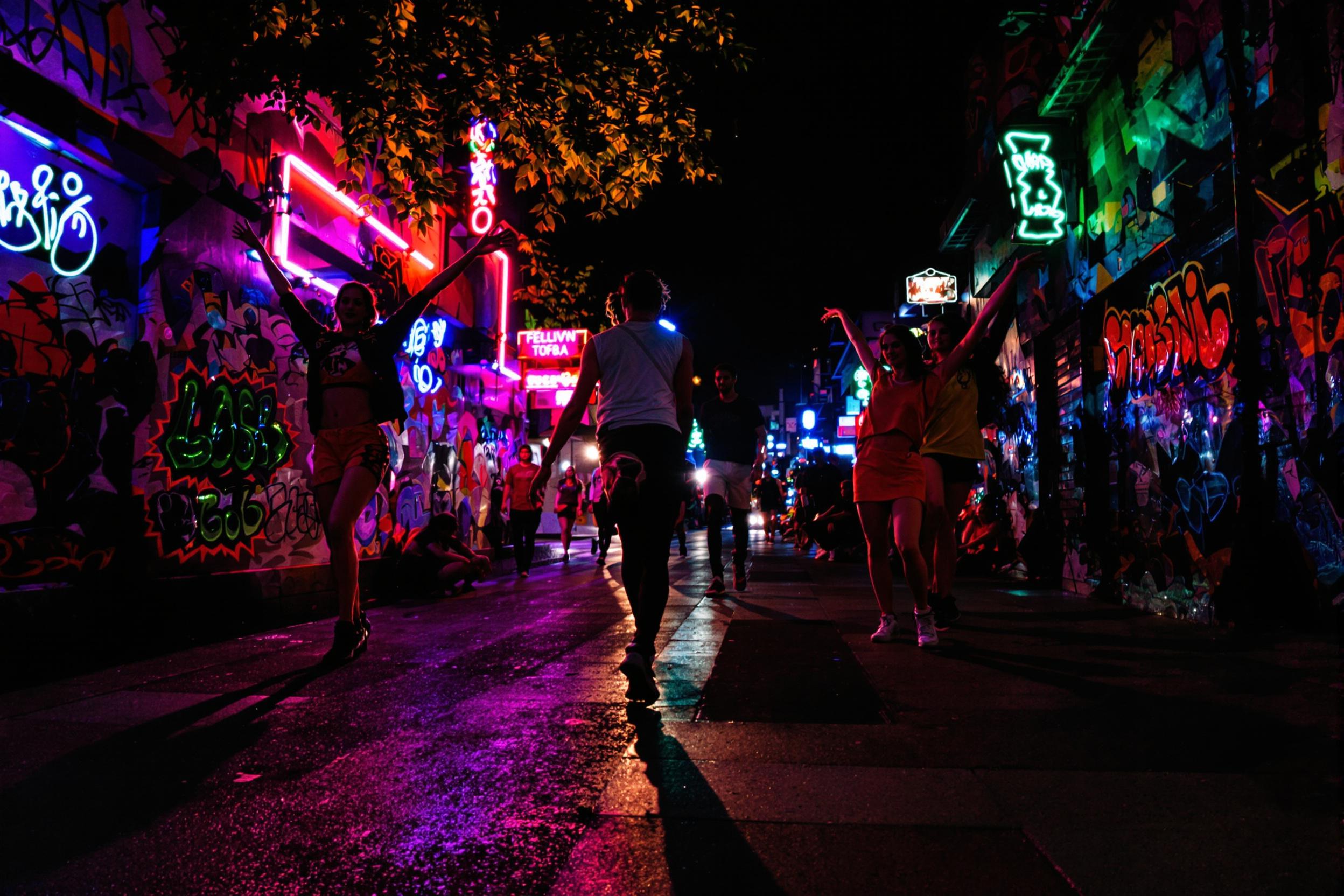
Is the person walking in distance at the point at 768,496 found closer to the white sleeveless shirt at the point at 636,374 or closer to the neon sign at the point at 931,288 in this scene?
the neon sign at the point at 931,288

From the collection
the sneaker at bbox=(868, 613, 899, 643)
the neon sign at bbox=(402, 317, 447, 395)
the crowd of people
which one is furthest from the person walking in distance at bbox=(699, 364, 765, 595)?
the neon sign at bbox=(402, 317, 447, 395)

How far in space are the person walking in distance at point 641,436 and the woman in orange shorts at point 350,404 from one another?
1.04 metres

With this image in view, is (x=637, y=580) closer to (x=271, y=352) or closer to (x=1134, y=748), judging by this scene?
(x=1134, y=748)

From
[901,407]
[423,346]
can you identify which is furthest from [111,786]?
[423,346]

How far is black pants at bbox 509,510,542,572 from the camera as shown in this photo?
36.8 feet

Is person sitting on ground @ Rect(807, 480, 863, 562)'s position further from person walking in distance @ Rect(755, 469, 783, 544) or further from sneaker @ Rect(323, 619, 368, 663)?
sneaker @ Rect(323, 619, 368, 663)

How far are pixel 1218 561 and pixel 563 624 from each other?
4521 millimetres

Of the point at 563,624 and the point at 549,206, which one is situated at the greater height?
the point at 549,206

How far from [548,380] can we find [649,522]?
14.4 metres

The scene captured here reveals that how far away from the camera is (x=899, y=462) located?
479cm

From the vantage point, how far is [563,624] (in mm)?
5750

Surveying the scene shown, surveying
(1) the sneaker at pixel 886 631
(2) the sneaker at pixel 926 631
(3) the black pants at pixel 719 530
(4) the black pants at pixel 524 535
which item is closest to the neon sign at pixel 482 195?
(4) the black pants at pixel 524 535

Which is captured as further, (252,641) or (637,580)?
(252,641)

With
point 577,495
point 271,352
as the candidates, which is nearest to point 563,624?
point 271,352
